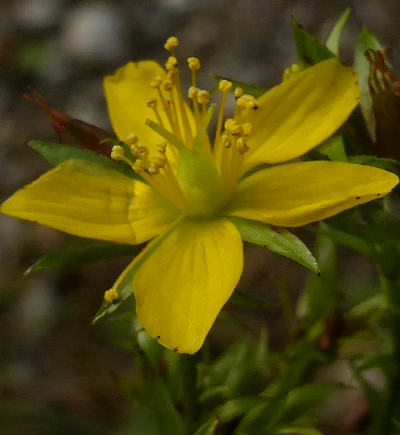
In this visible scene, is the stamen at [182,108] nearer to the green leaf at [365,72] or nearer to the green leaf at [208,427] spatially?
the green leaf at [365,72]

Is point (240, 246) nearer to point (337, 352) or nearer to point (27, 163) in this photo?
point (337, 352)

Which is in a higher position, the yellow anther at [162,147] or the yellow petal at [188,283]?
the yellow anther at [162,147]

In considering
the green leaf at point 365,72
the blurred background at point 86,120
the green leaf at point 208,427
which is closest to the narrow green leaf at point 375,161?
the green leaf at point 365,72

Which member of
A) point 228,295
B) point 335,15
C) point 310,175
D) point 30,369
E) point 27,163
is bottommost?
point 30,369

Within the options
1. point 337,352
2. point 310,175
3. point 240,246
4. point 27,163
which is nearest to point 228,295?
point 240,246

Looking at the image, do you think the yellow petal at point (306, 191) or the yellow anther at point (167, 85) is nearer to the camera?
the yellow petal at point (306, 191)

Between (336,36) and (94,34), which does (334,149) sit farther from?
(94,34)
